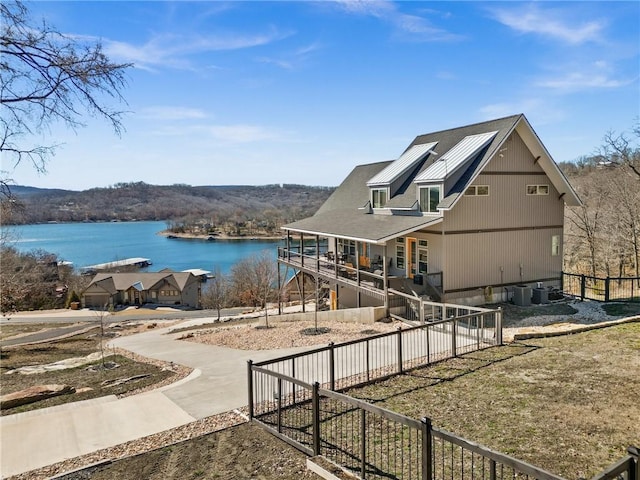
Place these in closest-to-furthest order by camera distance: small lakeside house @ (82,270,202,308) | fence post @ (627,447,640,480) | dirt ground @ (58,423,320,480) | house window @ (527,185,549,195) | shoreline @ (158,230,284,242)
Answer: fence post @ (627,447,640,480), dirt ground @ (58,423,320,480), house window @ (527,185,549,195), small lakeside house @ (82,270,202,308), shoreline @ (158,230,284,242)

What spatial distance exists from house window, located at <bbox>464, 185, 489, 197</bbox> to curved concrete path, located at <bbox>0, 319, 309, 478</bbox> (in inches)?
483

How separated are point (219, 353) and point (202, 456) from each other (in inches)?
305

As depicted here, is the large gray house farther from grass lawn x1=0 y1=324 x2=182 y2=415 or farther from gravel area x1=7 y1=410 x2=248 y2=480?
gravel area x1=7 y1=410 x2=248 y2=480

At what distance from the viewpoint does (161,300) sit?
60969mm

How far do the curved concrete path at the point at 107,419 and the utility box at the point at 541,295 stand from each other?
13597 mm

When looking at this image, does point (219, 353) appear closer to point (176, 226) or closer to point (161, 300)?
point (161, 300)

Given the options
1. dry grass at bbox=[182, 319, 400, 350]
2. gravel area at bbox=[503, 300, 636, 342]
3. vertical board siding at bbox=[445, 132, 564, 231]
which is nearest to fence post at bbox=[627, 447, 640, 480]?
gravel area at bbox=[503, 300, 636, 342]

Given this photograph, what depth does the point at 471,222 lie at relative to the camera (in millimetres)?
18578

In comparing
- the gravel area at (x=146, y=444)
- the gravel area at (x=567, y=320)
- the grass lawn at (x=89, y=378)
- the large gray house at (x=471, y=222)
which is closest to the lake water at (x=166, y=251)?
the large gray house at (x=471, y=222)

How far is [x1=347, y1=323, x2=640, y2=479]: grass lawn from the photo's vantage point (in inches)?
231

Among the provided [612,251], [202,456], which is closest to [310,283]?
[612,251]

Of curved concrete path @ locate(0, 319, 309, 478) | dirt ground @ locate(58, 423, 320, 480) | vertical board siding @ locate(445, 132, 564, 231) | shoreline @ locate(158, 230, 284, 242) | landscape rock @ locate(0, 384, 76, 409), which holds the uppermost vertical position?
vertical board siding @ locate(445, 132, 564, 231)

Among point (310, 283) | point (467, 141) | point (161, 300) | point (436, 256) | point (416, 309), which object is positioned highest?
point (467, 141)

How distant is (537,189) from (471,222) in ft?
14.0
